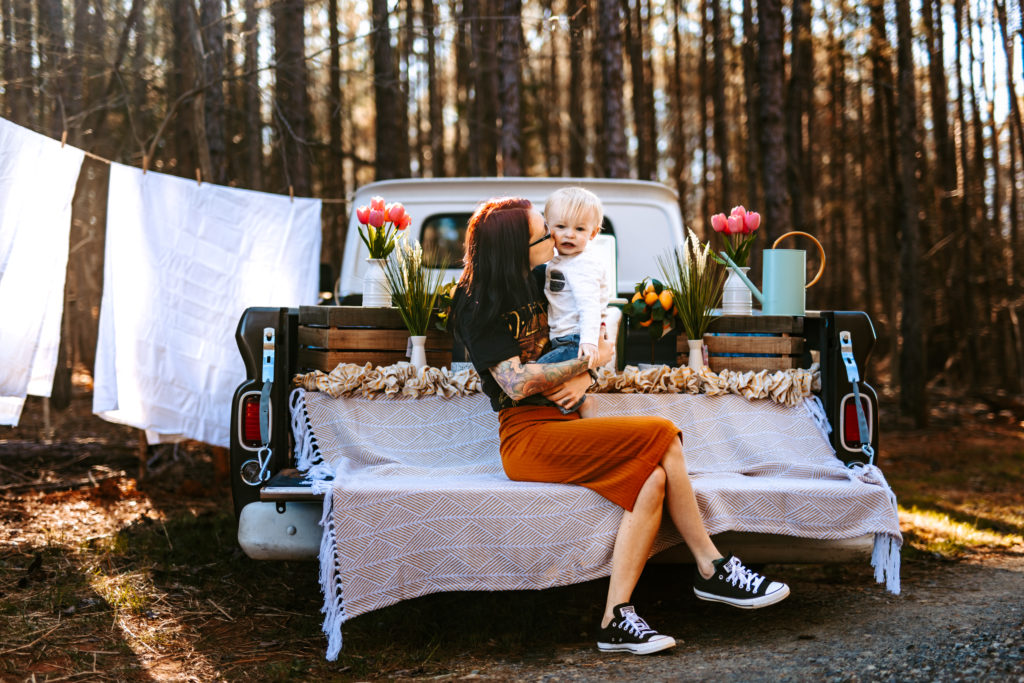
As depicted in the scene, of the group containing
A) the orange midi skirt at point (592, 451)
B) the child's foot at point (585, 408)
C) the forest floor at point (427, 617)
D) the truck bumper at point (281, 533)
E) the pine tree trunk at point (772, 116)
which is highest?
the pine tree trunk at point (772, 116)

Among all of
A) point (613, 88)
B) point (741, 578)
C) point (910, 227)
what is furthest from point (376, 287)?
point (910, 227)

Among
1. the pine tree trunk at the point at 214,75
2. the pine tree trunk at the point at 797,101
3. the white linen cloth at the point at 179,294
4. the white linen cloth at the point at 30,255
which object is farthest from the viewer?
the pine tree trunk at the point at 797,101

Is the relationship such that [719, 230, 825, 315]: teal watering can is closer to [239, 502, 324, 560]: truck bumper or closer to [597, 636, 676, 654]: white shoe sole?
[597, 636, 676, 654]: white shoe sole

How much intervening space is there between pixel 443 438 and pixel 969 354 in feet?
43.4

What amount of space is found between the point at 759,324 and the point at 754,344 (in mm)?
86

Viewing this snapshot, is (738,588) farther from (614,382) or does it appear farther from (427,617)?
(427,617)

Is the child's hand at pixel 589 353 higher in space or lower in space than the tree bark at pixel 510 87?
lower

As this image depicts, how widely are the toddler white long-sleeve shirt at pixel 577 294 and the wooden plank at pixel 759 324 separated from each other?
2.37ft

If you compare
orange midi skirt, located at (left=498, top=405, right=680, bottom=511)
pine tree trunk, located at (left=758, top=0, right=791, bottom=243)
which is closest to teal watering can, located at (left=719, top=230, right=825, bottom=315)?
orange midi skirt, located at (left=498, top=405, right=680, bottom=511)

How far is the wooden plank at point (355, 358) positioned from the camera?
376cm

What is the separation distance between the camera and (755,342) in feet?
12.6

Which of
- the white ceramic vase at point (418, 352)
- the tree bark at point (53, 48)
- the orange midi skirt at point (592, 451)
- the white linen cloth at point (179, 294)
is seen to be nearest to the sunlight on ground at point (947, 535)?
the orange midi skirt at point (592, 451)

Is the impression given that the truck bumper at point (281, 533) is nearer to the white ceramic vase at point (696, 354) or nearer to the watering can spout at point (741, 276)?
the white ceramic vase at point (696, 354)

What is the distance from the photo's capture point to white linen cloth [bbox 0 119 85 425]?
4.46 m
